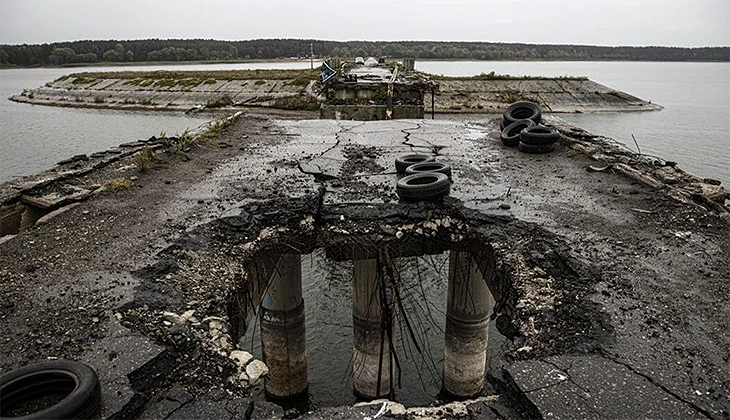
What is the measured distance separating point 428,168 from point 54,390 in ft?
17.4

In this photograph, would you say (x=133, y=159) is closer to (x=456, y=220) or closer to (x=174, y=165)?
(x=174, y=165)

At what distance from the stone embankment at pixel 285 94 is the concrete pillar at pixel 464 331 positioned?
2553 centimetres

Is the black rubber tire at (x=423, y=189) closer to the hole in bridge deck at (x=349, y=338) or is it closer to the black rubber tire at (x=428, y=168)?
the black rubber tire at (x=428, y=168)

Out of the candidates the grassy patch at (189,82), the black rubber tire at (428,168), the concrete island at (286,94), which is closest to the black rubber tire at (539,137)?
the black rubber tire at (428,168)

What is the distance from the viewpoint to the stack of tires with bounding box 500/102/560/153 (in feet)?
30.5

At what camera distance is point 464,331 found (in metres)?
8.16

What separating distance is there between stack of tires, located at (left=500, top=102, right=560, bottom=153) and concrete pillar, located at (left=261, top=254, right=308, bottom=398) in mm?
4646

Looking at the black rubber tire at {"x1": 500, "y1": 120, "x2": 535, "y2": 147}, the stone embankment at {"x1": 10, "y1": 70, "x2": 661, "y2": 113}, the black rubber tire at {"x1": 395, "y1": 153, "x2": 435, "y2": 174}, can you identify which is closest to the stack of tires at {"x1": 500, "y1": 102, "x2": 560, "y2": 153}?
the black rubber tire at {"x1": 500, "y1": 120, "x2": 535, "y2": 147}

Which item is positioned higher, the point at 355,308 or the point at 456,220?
the point at 456,220

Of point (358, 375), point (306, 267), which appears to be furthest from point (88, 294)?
point (306, 267)

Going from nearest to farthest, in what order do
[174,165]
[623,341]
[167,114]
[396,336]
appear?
[623,341], [174,165], [396,336], [167,114]

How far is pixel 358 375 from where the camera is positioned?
863 centimetres

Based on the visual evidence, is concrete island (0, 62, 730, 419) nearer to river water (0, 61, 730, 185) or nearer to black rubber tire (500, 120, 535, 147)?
black rubber tire (500, 120, 535, 147)

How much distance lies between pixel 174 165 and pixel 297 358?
3.67m
